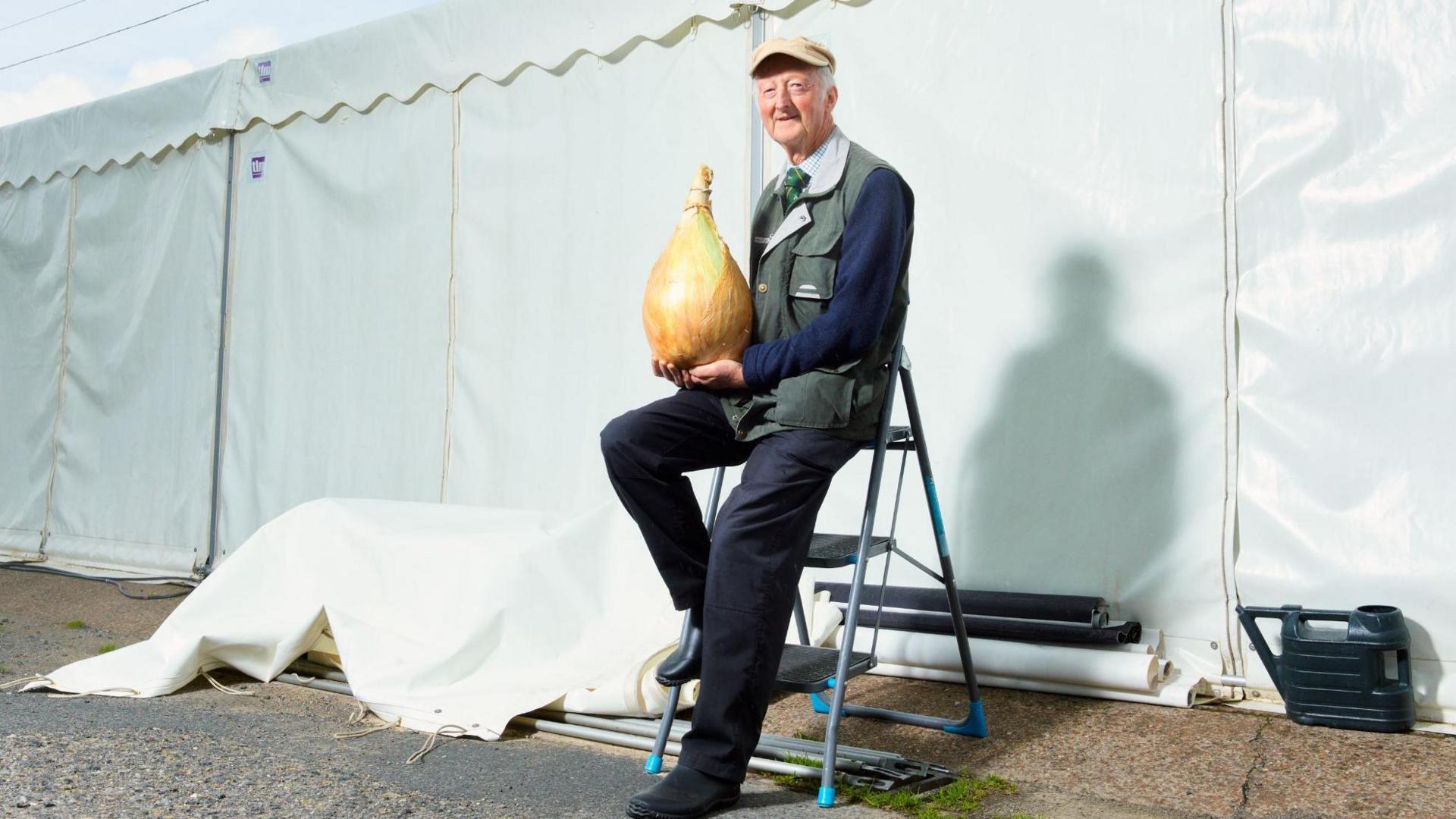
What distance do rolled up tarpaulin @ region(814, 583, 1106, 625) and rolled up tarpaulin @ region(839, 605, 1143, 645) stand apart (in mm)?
23

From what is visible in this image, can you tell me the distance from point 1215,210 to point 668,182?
183 cm

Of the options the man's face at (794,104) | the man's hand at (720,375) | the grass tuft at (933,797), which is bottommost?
the grass tuft at (933,797)

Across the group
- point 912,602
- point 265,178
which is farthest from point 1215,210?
point 265,178

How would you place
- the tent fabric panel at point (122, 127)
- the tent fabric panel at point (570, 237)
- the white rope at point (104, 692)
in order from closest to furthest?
the white rope at point (104, 692) < the tent fabric panel at point (570, 237) < the tent fabric panel at point (122, 127)

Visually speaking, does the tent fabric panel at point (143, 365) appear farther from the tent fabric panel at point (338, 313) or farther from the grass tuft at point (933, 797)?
the grass tuft at point (933, 797)

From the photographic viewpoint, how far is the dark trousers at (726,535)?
2312 mm

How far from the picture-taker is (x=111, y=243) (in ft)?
20.4

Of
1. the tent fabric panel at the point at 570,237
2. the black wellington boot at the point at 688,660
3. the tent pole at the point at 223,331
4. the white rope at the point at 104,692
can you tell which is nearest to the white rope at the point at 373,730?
the white rope at the point at 104,692

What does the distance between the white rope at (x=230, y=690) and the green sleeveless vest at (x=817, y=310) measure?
183 centimetres

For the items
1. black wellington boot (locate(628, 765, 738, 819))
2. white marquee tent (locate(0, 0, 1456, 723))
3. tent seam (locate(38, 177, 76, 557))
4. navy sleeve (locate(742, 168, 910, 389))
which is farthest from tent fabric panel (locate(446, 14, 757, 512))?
tent seam (locate(38, 177, 76, 557))

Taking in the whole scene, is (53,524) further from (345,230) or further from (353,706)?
(353,706)

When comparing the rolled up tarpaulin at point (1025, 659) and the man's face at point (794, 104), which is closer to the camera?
the man's face at point (794, 104)

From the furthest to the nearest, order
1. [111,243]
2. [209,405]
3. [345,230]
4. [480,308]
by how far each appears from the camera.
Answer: [111,243]
[209,405]
[345,230]
[480,308]

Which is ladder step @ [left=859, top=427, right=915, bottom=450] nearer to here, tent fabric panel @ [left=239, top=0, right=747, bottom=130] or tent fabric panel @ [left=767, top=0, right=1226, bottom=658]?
tent fabric panel @ [left=767, top=0, right=1226, bottom=658]
